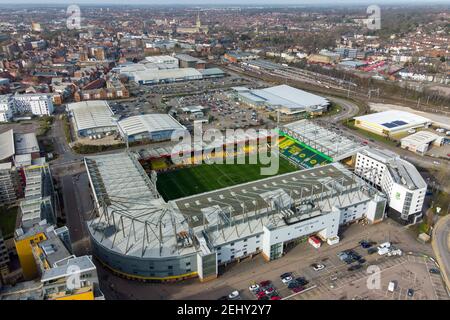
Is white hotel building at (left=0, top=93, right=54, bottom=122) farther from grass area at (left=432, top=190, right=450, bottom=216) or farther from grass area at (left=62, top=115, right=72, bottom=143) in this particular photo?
grass area at (left=432, top=190, right=450, bottom=216)

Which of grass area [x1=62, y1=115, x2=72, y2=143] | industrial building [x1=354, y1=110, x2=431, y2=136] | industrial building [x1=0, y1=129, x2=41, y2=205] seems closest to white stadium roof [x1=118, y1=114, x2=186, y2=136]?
grass area [x1=62, y1=115, x2=72, y2=143]

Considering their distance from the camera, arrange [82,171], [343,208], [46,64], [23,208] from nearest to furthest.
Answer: [23,208]
[343,208]
[82,171]
[46,64]

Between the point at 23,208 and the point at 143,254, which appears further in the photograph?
the point at 23,208

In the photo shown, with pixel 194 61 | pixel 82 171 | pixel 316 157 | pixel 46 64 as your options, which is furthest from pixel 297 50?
pixel 82 171

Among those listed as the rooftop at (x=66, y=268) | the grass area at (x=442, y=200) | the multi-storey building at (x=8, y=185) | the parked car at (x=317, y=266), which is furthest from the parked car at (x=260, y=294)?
the multi-storey building at (x=8, y=185)

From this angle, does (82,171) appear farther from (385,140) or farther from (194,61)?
(194,61)

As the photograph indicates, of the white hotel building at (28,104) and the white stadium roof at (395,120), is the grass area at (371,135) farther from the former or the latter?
the white hotel building at (28,104)

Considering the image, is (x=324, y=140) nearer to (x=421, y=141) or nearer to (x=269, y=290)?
(x=421, y=141)

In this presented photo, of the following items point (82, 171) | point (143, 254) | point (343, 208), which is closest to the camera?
point (143, 254)
